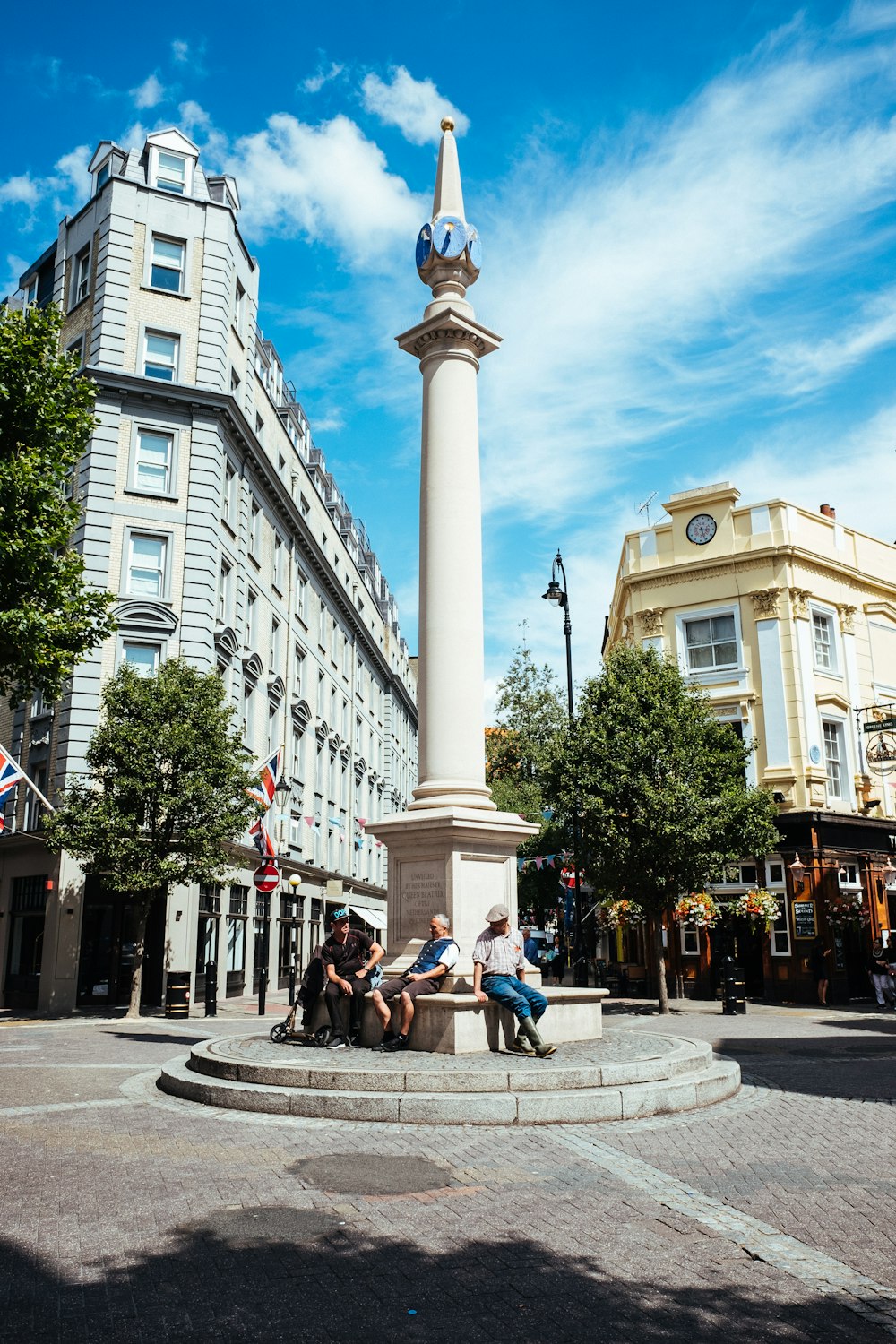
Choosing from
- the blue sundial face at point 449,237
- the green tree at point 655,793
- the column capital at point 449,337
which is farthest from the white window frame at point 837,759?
the blue sundial face at point 449,237

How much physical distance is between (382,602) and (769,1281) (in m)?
65.6

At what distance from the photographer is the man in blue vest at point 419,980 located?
36.4 ft

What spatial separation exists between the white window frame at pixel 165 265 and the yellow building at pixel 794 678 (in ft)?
57.1

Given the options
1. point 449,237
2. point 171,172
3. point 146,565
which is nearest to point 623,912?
point 146,565

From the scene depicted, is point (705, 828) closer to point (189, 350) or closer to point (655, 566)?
point (655, 566)

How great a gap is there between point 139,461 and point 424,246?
17.0m

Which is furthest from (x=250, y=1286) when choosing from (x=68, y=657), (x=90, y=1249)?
(x=68, y=657)

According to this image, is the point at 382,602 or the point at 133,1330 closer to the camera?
the point at 133,1330

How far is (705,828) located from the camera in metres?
23.6

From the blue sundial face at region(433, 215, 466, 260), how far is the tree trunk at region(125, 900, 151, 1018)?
1645 cm

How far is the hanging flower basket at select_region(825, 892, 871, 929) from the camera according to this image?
1137 inches

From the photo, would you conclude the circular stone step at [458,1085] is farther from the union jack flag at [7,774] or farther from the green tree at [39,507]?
the union jack flag at [7,774]

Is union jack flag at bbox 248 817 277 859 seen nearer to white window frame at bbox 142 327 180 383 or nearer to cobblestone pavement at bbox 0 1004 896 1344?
white window frame at bbox 142 327 180 383

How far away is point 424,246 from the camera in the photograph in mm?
15562
